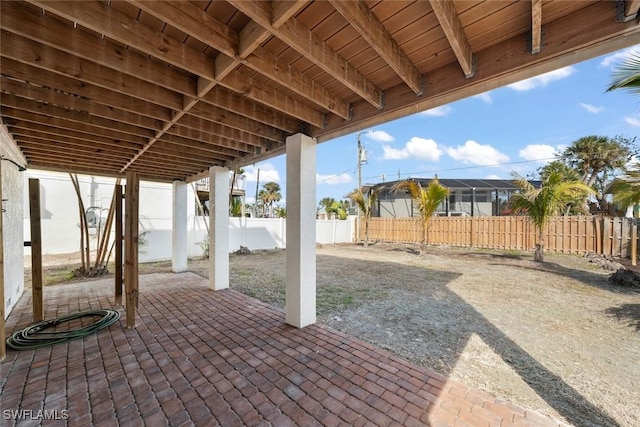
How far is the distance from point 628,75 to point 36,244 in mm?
6325

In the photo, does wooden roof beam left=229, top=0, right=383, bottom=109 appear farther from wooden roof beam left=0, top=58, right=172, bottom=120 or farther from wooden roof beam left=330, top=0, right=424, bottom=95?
wooden roof beam left=0, top=58, right=172, bottom=120

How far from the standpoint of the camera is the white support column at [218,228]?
190 inches

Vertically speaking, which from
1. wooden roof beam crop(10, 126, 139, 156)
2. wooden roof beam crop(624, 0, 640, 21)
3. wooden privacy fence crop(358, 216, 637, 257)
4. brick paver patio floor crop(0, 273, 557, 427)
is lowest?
brick paver patio floor crop(0, 273, 557, 427)

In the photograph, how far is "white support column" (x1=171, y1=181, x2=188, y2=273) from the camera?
6.28m

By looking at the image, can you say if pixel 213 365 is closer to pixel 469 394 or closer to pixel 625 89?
pixel 469 394

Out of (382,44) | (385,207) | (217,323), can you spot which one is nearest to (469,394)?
(382,44)

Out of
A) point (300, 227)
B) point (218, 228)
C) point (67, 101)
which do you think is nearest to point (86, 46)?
point (67, 101)

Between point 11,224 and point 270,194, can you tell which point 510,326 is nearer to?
point 11,224

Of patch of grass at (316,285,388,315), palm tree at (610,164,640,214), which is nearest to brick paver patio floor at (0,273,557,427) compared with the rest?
patch of grass at (316,285,388,315)

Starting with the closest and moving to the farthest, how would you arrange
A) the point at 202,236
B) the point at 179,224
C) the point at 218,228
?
the point at 218,228 < the point at 179,224 < the point at 202,236

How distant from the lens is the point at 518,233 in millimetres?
10312

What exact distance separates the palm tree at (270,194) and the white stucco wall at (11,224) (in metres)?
20.0

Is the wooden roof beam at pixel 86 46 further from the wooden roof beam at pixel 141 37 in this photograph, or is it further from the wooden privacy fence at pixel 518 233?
the wooden privacy fence at pixel 518 233

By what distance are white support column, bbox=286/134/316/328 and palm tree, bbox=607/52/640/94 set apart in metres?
2.85
